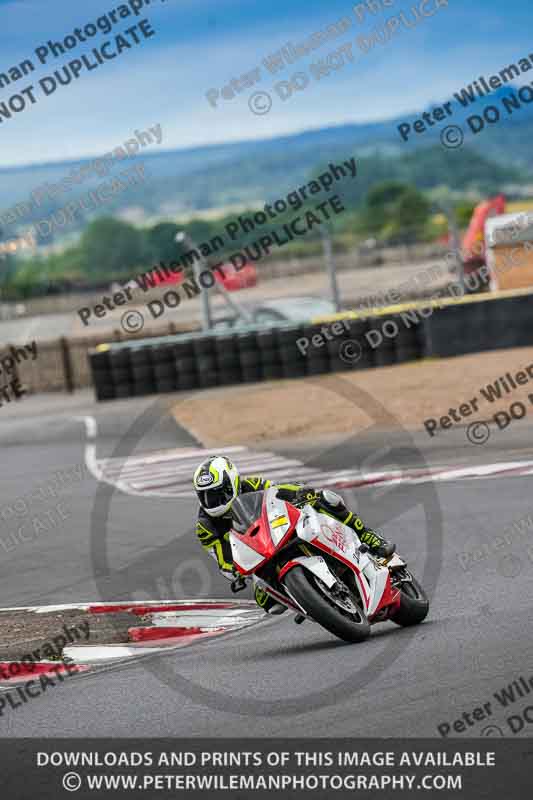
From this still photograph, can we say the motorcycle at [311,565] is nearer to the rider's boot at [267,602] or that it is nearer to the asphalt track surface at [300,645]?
the rider's boot at [267,602]

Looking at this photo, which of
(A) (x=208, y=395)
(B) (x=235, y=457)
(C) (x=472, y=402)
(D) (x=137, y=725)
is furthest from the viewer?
(A) (x=208, y=395)

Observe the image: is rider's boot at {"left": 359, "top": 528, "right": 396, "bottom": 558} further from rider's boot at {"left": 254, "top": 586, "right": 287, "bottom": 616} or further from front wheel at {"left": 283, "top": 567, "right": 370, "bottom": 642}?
rider's boot at {"left": 254, "top": 586, "right": 287, "bottom": 616}

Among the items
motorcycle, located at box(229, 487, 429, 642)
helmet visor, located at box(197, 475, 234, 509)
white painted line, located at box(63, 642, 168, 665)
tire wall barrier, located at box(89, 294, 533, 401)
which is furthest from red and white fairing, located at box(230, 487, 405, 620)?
tire wall barrier, located at box(89, 294, 533, 401)

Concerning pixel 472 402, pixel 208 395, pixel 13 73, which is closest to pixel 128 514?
pixel 472 402

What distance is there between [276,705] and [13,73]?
16.1m

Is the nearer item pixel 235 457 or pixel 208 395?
pixel 235 457

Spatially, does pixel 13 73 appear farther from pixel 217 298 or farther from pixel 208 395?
pixel 217 298

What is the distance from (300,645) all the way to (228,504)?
3.55ft

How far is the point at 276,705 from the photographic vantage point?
6621mm

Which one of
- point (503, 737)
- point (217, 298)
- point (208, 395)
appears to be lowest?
point (503, 737)

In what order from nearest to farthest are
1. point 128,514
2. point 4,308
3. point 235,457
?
point 128,514, point 235,457, point 4,308

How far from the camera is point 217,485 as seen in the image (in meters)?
7.87
